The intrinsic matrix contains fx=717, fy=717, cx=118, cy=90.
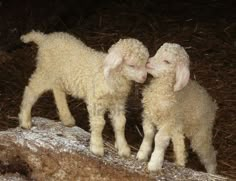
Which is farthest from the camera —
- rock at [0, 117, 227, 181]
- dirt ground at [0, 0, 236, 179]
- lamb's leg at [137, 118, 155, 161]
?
dirt ground at [0, 0, 236, 179]

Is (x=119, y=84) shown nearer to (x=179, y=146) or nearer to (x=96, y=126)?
(x=96, y=126)

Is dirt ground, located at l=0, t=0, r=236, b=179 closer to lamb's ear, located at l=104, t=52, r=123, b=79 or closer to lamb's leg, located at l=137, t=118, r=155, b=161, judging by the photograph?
lamb's leg, located at l=137, t=118, r=155, b=161

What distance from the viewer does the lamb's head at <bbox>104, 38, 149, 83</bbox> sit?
4086 millimetres

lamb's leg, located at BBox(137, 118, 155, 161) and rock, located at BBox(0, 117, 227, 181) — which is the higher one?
lamb's leg, located at BBox(137, 118, 155, 161)

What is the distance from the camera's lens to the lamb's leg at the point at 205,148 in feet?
15.2

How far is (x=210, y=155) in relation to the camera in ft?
15.6

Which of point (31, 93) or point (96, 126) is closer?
point (96, 126)

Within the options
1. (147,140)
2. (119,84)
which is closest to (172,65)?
(119,84)

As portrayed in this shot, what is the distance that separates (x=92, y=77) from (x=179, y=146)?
2.20ft

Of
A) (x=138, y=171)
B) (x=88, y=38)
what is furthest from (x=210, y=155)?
(x=88, y=38)

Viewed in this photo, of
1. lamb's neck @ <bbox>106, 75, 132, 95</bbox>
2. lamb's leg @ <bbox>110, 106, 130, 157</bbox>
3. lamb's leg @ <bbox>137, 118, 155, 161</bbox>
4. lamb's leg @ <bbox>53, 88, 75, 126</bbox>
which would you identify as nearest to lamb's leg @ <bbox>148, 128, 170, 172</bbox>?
lamb's leg @ <bbox>137, 118, 155, 161</bbox>

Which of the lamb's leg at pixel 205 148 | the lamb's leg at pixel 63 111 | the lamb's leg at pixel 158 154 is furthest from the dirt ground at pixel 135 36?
the lamb's leg at pixel 158 154

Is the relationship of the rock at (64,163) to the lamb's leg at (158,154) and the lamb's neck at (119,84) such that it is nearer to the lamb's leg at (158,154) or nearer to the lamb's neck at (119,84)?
the lamb's leg at (158,154)

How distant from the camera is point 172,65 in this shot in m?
4.08
